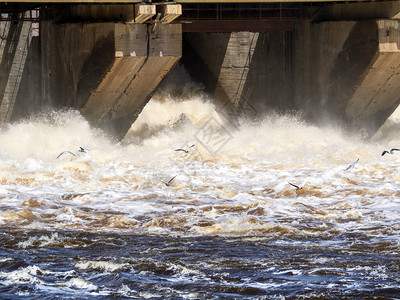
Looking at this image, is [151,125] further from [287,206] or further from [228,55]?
[287,206]

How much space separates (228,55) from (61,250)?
1386cm

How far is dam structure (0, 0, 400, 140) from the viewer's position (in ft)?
70.2

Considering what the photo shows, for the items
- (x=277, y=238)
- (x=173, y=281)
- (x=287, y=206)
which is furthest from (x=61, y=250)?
(x=287, y=206)

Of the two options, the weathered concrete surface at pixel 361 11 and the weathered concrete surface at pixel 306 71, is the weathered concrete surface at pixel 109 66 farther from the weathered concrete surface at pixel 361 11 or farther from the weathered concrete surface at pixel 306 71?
the weathered concrete surface at pixel 361 11

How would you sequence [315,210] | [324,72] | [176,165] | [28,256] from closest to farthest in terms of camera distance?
1. [28,256]
2. [315,210]
3. [176,165]
4. [324,72]

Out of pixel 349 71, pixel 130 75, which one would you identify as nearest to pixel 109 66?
pixel 130 75

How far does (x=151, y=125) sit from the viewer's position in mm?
24625

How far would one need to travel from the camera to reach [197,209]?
1579cm

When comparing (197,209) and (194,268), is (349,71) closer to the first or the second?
(197,209)

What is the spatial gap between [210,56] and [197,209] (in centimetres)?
1064

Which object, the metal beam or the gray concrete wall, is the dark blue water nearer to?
the gray concrete wall

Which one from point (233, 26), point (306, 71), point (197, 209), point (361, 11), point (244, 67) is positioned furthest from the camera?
point (244, 67)

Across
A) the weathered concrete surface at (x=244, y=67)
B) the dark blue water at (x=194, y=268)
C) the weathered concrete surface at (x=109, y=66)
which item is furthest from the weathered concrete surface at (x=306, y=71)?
the dark blue water at (x=194, y=268)

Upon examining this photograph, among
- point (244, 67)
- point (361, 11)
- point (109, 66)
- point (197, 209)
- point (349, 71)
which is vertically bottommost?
point (197, 209)
